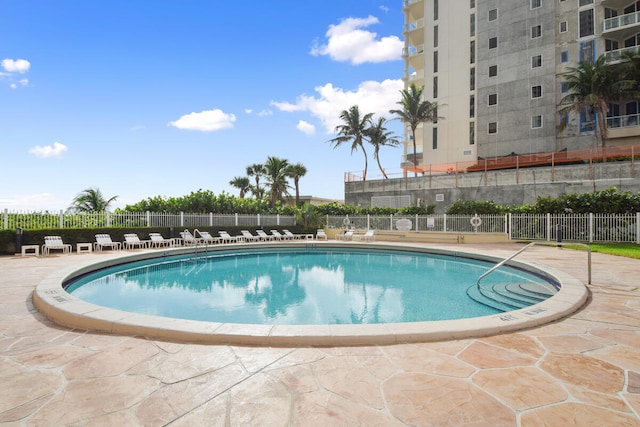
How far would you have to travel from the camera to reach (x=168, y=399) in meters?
2.61

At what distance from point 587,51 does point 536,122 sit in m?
6.40

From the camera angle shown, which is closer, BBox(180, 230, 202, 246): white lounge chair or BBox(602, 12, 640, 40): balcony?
BBox(180, 230, 202, 246): white lounge chair

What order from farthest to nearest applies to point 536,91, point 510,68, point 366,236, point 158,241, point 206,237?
point 510,68 < point 536,91 < point 366,236 < point 206,237 < point 158,241

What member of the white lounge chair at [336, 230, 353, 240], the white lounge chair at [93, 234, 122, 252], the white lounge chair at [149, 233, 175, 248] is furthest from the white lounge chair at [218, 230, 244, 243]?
the white lounge chair at [336, 230, 353, 240]

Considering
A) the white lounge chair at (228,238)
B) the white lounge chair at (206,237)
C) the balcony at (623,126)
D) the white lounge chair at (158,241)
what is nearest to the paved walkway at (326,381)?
the white lounge chair at (158,241)

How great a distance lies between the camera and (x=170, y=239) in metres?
16.8

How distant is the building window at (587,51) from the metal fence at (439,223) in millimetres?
18180

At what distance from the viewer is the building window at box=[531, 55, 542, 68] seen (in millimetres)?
28516

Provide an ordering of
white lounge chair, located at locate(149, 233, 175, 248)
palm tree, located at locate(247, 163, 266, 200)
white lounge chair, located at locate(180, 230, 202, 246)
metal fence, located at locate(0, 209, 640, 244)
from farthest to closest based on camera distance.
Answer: palm tree, located at locate(247, 163, 266, 200)
white lounge chair, located at locate(180, 230, 202, 246)
white lounge chair, located at locate(149, 233, 175, 248)
metal fence, located at locate(0, 209, 640, 244)

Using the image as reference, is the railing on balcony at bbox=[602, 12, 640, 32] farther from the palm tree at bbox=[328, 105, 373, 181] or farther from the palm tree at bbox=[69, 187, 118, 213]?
the palm tree at bbox=[69, 187, 118, 213]

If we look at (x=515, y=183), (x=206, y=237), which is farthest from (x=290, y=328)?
(x=515, y=183)

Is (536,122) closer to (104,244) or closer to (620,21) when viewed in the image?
(620,21)

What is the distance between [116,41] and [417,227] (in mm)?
17886

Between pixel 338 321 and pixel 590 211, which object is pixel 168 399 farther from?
pixel 590 211
